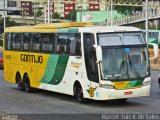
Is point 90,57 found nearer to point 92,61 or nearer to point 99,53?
point 92,61

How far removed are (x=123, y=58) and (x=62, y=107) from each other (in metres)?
2.47

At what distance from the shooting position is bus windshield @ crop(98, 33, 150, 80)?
16.0m

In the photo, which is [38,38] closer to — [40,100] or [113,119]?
[40,100]

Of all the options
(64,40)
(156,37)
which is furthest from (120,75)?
(156,37)

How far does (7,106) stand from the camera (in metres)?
16.9

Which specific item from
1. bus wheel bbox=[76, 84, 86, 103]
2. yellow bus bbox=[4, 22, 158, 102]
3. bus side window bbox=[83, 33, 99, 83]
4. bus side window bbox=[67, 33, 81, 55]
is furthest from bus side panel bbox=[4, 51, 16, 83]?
bus side window bbox=[83, 33, 99, 83]

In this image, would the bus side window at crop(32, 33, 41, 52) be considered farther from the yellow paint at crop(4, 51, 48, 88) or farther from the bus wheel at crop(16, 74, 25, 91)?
the bus wheel at crop(16, 74, 25, 91)

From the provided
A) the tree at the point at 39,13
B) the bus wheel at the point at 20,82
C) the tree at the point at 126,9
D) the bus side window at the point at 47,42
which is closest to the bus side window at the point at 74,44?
the bus side window at the point at 47,42

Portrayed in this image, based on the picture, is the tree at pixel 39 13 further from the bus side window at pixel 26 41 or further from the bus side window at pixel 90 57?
the bus side window at pixel 90 57

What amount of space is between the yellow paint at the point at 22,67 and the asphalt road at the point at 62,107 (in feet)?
2.40

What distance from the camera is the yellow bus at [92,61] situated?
16.0 m

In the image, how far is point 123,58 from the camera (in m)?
16.2

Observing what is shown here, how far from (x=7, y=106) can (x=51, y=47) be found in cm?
348

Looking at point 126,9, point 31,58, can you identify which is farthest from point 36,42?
point 126,9
